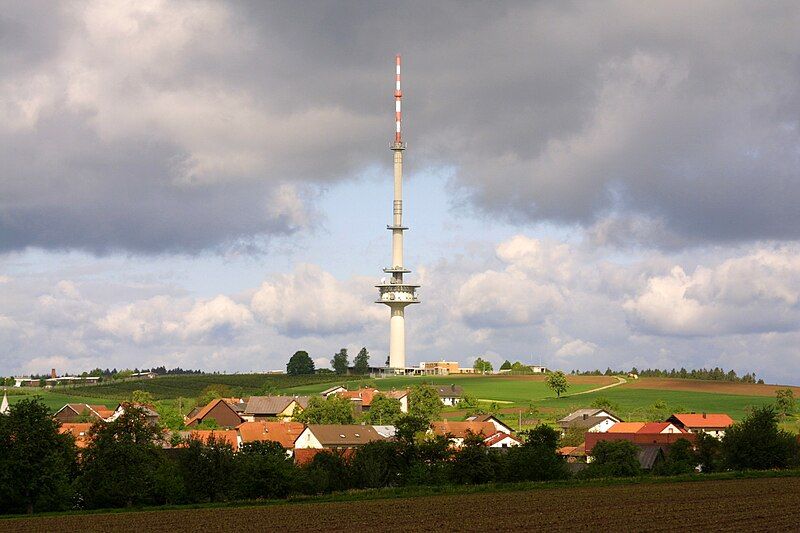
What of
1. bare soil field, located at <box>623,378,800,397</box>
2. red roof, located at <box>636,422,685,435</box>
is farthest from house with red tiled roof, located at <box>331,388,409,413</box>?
bare soil field, located at <box>623,378,800,397</box>

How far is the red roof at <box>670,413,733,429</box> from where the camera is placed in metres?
120

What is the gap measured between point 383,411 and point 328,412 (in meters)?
11.0

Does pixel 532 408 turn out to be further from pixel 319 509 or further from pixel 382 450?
pixel 319 509

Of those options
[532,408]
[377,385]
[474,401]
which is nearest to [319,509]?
[532,408]

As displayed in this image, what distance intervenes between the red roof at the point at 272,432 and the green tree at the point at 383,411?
16.3 m

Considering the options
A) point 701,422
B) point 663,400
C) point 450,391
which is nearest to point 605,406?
point 701,422

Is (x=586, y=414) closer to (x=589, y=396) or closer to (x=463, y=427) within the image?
(x=463, y=427)

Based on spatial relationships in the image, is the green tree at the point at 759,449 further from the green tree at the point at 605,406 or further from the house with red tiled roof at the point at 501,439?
the green tree at the point at 605,406

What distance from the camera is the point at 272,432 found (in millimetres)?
112000

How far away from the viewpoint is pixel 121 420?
65438 mm

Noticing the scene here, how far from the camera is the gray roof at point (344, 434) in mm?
106938

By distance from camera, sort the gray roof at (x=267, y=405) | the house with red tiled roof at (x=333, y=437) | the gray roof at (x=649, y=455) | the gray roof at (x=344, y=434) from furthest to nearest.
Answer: the gray roof at (x=267, y=405), the gray roof at (x=344, y=434), the house with red tiled roof at (x=333, y=437), the gray roof at (x=649, y=455)

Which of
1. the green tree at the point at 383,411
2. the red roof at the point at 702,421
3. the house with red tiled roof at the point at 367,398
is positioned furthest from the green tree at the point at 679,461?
the house with red tiled roof at the point at 367,398

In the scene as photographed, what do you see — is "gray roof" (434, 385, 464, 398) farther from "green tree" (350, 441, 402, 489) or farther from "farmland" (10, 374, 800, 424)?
"green tree" (350, 441, 402, 489)
